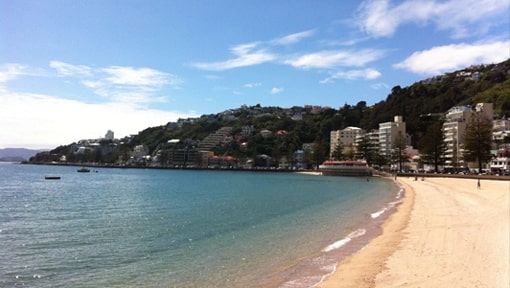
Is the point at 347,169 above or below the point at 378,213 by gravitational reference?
above

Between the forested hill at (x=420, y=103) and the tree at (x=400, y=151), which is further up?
the forested hill at (x=420, y=103)

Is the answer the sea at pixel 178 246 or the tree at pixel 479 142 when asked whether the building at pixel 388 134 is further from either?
the sea at pixel 178 246

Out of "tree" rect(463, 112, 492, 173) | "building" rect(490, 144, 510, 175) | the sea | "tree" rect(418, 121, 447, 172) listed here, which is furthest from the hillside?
the sea

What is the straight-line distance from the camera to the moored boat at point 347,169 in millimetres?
93000

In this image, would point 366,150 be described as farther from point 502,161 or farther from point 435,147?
point 502,161

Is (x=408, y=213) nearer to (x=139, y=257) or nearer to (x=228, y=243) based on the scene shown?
(x=228, y=243)

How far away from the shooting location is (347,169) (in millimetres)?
96812

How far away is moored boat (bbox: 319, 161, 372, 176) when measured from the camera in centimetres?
9300

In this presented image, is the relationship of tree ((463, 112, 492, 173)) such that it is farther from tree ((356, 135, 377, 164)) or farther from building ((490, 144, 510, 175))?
tree ((356, 135, 377, 164))

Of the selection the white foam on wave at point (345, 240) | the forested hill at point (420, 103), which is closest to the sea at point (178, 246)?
the white foam on wave at point (345, 240)

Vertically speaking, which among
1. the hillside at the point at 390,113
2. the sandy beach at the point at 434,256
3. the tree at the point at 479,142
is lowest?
the sandy beach at the point at 434,256

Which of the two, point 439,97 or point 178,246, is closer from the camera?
point 178,246

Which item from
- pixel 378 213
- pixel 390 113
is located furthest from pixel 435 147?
pixel 390 113

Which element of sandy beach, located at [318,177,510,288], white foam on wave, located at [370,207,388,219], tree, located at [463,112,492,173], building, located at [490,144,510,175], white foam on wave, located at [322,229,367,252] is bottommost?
white foam on wave, located at [370,207,388,219]
